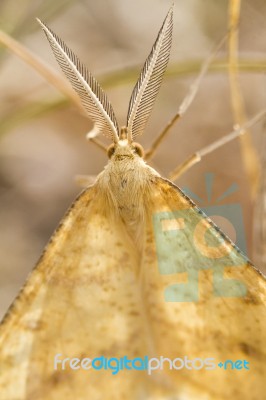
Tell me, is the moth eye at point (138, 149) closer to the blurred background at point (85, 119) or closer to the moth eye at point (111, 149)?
the moth eye at point (111, 149)

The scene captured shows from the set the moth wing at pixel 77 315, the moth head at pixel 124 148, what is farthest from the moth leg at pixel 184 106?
the moth wing at pixel 77 315

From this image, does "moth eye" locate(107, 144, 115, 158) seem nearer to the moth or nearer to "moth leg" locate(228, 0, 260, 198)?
the moth

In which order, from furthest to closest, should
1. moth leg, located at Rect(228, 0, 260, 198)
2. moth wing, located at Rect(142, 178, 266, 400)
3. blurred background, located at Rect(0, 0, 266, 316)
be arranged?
blurred background, located at Rect(0, 0, 266, 316)
moth leg, located at Rect(228, 0, 260, 198)
moth wing, located at Rect(142, 178, 266, 400)

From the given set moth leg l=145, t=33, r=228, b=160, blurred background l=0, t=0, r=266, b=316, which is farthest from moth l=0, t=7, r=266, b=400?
blurred background l=0, t=0, r=266, b=316

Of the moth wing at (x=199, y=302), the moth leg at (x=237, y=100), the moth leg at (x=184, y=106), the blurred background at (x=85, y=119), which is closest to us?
the moth wing at (x=199, y=302)

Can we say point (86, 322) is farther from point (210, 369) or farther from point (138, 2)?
point (138, 2)

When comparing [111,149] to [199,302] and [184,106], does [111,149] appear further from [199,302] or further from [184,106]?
[199,302]

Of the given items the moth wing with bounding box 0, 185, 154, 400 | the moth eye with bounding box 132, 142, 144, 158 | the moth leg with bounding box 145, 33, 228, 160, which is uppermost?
the moth leg with bounding box 145, 33, 228, 160
